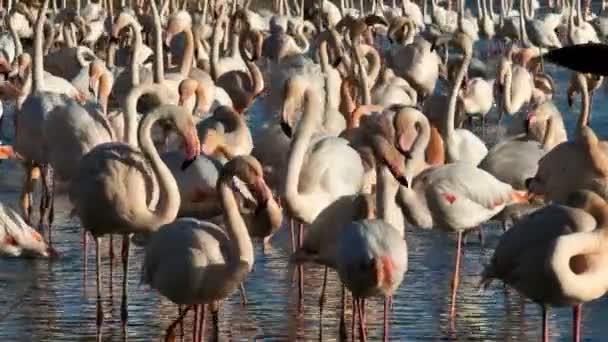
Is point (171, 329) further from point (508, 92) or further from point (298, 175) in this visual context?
point (508, 92)

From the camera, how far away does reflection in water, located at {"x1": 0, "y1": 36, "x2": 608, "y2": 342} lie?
8883 mm

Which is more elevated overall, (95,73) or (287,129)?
(287,129)

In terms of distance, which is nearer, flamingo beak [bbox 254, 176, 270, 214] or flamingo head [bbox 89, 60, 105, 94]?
flamingo beak [bbox 254, 176, 270, 214]

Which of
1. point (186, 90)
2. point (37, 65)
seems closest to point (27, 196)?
point (37, 65)

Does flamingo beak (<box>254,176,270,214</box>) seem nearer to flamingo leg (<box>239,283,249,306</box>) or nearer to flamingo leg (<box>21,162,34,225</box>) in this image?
flamingo leg (<box>239,283,249,306</box>)

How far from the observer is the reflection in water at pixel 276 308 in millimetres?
8883

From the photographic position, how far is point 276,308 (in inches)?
377

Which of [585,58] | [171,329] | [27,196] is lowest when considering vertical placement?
[27,196]

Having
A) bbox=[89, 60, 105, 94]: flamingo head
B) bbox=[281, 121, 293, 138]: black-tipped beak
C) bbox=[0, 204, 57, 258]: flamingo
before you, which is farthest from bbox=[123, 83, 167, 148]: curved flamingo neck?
bbox=[89, 60, 105, 94]: flamingo head

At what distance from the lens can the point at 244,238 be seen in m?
7.93

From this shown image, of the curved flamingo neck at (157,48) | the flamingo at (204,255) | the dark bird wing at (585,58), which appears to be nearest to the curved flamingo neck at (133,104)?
the flamingo at (204,255)

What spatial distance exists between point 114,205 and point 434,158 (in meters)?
3.05

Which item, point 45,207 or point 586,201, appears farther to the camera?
point 45,207

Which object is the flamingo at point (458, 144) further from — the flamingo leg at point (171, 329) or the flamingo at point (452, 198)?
the flamingo leg at point (171, 329)
